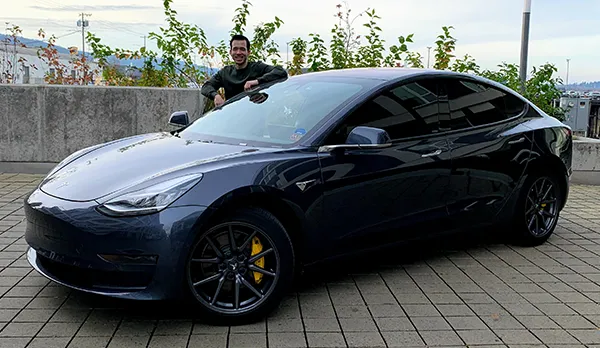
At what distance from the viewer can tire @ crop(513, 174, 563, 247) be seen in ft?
18.4

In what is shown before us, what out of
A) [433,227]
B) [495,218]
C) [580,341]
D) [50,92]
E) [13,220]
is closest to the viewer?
[580,341]

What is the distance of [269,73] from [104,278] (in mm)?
3557

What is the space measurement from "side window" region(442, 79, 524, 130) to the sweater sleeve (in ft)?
6.49

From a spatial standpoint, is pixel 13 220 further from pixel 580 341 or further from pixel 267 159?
pixel 580 341

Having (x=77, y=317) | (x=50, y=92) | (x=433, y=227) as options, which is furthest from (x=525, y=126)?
(x=50, y=92)

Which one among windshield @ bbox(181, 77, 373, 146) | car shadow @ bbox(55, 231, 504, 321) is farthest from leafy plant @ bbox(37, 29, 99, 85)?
car shadow @ bbox(55, 231, 504, 321)

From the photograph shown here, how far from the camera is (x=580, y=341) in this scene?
3.77 m

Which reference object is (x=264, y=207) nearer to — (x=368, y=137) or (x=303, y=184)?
(x=303, y=184)

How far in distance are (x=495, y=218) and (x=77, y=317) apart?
3.36 m

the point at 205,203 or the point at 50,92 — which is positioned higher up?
the point at 50,92

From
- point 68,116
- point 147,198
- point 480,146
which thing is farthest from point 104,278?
point 68,116

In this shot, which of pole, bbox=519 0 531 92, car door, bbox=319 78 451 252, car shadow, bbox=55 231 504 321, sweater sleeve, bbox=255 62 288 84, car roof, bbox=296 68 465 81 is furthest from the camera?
pole, bbox=519 0 531 92

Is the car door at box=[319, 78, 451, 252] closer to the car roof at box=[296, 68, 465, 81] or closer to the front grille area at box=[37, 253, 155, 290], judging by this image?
the car roof at box=[296, 68, 465, 81]

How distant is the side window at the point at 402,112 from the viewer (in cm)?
451
